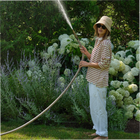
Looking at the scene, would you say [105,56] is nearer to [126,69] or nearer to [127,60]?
[126,69]

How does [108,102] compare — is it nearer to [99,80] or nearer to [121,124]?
[121,124]

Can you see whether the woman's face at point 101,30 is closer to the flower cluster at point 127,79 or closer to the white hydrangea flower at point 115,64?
the flower cluster at point 127,79

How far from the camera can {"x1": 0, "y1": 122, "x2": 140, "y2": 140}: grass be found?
3.21 meters

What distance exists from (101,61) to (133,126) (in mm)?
1781

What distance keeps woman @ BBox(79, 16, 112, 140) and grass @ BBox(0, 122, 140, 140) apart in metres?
0.42

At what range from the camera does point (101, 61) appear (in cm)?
281

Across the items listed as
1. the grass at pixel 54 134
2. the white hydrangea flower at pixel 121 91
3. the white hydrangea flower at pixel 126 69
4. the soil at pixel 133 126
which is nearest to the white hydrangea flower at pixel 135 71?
the white hydrangea flower at pixel 126 69

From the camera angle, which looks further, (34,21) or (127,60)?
(34,21)

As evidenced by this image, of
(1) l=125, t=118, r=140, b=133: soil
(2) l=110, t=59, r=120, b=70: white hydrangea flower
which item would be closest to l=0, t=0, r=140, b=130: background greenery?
(1) l=125, t=118, r=140, b=133: soil

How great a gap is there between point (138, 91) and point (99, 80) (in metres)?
2.40

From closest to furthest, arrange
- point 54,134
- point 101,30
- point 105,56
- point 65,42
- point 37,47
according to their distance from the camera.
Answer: point 105,56 → point 101,30 → point 54,134 → point 65,42 → point 37,47

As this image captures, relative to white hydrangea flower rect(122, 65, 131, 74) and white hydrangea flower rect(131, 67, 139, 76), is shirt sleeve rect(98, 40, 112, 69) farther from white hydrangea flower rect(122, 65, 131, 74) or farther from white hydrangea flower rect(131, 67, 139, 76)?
white hydrangea flower rect(122, 65, 131, 74)

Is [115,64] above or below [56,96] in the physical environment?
above

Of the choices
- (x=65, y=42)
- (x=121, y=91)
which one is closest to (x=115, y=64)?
(x=121, y=91)
